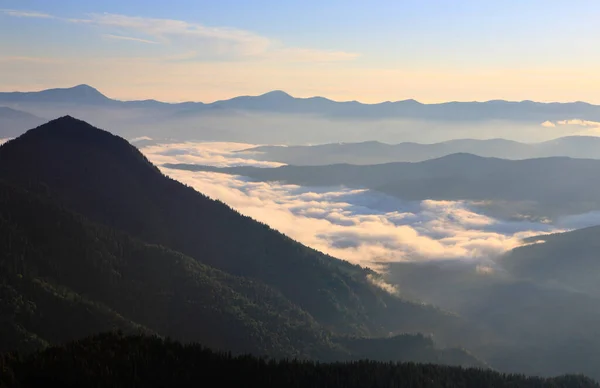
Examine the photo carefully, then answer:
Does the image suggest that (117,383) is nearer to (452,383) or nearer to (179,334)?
(452,383)

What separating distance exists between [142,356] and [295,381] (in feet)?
75.3

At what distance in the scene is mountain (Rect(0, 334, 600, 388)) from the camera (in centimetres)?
9050

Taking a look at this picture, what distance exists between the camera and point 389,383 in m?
117

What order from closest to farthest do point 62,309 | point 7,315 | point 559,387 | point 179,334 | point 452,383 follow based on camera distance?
1. point 452,383
2. point 559,387
3. point 7,315
4. point 62,309
5. point 179,334

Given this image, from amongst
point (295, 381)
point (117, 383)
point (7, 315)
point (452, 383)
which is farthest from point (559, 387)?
point (7, 315)

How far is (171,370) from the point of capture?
10031 cm

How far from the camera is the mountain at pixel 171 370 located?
90.5 m

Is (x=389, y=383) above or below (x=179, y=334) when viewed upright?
above

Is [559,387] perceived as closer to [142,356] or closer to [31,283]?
[142,356]

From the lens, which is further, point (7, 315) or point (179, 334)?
point (179, 334)

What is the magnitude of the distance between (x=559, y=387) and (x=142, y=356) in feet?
291

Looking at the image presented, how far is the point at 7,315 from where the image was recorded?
520 ft

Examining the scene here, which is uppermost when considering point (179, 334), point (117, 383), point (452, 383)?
point (117, 383)

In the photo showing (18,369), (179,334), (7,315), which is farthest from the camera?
(179,334)
